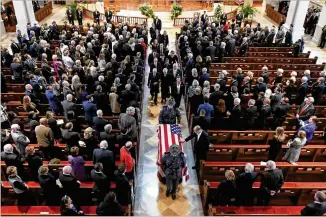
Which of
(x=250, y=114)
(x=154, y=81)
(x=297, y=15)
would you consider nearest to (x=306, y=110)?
(x=250, y=114)

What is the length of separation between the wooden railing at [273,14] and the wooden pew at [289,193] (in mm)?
15629

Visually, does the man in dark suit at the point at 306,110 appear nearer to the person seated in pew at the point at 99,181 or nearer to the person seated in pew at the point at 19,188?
the person seated in pew at the point at 99,181

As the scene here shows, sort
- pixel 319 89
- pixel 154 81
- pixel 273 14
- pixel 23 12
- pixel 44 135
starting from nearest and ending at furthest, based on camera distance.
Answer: pixel 44 135
pixel 319 89
pixel 154 81
pixel 23 12
pixel 273 14

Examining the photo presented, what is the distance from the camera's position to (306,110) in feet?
22.7

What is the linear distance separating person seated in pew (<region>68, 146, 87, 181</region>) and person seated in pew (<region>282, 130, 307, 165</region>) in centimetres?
395

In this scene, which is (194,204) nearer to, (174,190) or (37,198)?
(174,190)

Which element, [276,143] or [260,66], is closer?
[276,143]

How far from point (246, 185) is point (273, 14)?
57.8ft

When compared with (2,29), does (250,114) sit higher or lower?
higher

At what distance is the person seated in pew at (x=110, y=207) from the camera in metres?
4.03

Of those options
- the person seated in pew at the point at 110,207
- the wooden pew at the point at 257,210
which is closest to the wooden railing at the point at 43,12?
the person seated in pew at the point at 110,207

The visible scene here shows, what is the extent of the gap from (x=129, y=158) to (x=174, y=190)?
1.23m

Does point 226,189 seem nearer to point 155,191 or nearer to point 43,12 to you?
point 155,191

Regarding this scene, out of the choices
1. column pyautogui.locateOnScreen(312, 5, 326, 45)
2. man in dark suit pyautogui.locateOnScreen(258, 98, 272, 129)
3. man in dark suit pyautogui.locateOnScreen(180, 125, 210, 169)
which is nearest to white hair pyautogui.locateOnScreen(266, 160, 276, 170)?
man in dark suit pyautogui.locateOnScreen(180, 125, 210, 169)
